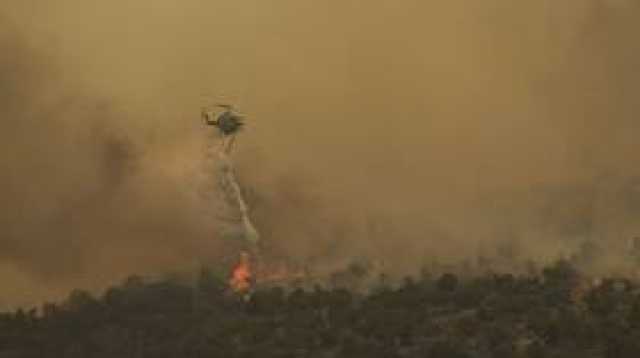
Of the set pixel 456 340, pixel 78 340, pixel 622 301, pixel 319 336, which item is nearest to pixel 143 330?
pixel 78 340

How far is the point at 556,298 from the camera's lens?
161 meters

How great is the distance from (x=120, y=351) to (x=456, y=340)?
34.5 meters

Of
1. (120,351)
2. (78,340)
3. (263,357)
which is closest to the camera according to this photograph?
(263,357)

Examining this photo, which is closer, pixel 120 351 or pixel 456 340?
pixel 456 340

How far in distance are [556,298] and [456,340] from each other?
23356mm

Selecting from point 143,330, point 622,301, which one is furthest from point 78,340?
point 622,301

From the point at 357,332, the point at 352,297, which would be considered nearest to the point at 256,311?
the point at 352,297

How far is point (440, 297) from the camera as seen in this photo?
167750 mm

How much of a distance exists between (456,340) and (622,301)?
79.6 ft

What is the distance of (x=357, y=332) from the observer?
482 ft

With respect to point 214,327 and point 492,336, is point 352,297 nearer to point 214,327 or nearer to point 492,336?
point 214,327

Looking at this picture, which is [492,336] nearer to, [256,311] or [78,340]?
[256,311]

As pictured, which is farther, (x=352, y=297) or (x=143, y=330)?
(x=352, y=297)

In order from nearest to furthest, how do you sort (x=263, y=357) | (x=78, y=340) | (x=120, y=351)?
1. (x=263, y=357)
2. (x=120, y=351)
3. (x=78, y=340)
